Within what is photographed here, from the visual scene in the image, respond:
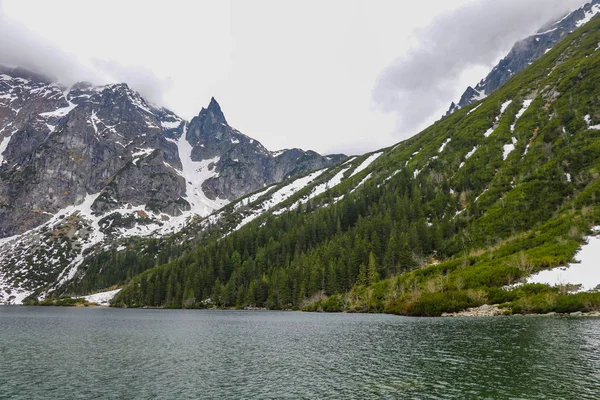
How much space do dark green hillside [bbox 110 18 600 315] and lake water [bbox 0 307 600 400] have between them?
114 ft

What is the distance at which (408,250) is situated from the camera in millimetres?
128125

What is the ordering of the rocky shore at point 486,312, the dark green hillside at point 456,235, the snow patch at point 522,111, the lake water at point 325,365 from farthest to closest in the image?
1. the snow patch at point 522,111
2. the dark green hillside at point 456,235
3. the rocky shore at point 486,312
4. the lake water at point 325,365

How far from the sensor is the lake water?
26.8 metres

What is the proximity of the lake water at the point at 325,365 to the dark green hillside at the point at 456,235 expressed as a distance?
114ft

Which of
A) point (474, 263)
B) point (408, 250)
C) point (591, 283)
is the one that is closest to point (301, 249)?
point (408, 250)

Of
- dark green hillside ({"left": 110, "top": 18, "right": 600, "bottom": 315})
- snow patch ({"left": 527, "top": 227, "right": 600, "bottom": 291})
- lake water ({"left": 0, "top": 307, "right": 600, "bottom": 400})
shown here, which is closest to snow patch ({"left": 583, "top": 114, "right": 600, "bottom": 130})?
dark green hillside ({"left": 110, "top": 18, "right": 600, "bottom": 315})

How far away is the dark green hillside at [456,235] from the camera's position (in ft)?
294

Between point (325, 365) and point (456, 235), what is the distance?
10629 cm

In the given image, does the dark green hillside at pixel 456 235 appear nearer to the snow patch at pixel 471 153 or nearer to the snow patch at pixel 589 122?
the snow patch at pixel 471 153

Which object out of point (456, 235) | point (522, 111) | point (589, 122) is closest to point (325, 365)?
point (456, 235)

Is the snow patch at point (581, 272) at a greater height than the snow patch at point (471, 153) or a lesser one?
lesser

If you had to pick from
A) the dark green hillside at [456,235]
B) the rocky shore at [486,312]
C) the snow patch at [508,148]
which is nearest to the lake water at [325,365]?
the rocky shore at [486,312]

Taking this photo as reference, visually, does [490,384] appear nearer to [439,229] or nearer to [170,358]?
[170,358]

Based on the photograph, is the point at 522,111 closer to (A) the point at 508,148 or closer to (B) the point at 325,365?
(A) the point at 508,148
